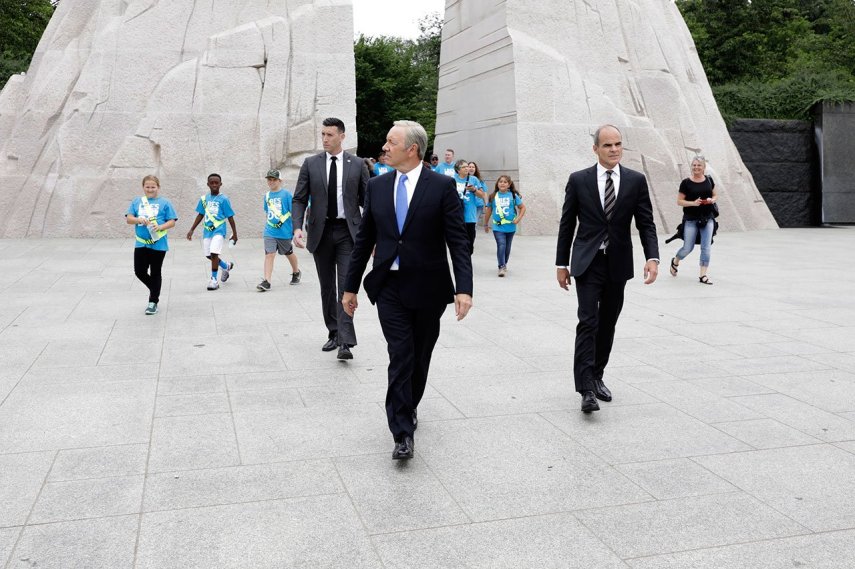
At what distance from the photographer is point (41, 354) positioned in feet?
21.5

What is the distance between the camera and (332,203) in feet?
21.6

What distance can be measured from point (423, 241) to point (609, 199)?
1.43 meters

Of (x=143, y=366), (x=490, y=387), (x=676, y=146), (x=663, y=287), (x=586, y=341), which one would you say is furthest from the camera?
(x=676, y=146)

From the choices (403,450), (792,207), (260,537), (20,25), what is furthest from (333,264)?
(20,25)

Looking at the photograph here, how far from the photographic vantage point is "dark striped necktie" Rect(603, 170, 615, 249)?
510cm

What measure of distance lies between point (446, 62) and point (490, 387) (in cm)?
1654

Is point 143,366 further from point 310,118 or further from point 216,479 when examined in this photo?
point 310,118

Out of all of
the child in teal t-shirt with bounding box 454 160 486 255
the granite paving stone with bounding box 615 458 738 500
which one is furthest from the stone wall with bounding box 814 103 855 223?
the granite paving stone with bounding box 615 458 738 500

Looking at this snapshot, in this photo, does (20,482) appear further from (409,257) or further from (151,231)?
(151,231)

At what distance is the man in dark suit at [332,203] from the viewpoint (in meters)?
6.57

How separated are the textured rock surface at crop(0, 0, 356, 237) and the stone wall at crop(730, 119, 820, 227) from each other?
34.0ft

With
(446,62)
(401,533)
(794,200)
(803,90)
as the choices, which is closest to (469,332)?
(401,533)

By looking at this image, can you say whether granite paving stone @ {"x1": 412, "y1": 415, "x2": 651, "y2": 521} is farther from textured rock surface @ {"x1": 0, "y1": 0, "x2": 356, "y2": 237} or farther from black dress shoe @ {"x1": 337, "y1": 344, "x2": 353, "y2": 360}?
textured rock surface @ {"x1": 0, "y1": 0, "x2": 356, "y2": 237}

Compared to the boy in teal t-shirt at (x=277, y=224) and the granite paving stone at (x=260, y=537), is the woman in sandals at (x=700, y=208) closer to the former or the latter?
the boy in teal t-shirt at (x=277, y=224)
